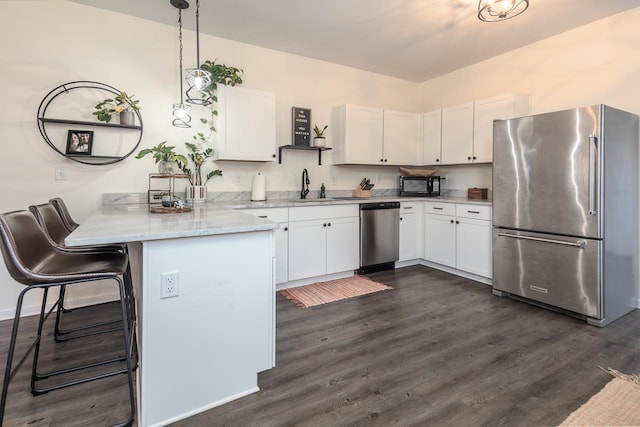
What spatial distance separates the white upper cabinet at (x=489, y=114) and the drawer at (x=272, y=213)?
7.86 feet

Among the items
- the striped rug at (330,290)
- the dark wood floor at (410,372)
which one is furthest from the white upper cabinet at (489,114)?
the striped rug at (330,290)

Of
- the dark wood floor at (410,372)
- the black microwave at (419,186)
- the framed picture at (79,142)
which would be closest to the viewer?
the dark wood floor at (410,372)

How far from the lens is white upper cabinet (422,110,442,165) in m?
4.35

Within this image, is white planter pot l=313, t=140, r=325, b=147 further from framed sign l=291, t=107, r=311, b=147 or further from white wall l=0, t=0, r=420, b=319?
white wall l=0, t=0, r=420, b=319

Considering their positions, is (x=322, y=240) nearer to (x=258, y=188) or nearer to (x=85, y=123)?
(x=258, y=188)

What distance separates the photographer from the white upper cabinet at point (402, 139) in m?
4.39

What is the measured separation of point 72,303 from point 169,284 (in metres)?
2.15

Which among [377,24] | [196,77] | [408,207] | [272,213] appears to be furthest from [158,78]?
[408,207]

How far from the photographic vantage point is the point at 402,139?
177 inches

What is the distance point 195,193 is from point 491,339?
2869 millimetres

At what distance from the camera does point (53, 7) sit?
109 inches

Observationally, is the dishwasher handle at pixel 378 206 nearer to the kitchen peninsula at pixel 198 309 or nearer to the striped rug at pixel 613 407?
the kitchen peninsula at pixel 198 309

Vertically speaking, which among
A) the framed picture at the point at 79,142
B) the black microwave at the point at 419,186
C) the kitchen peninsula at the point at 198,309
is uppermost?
the framed picture at the point at 79,142

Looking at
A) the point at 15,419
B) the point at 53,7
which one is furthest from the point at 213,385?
the point at 53,7
